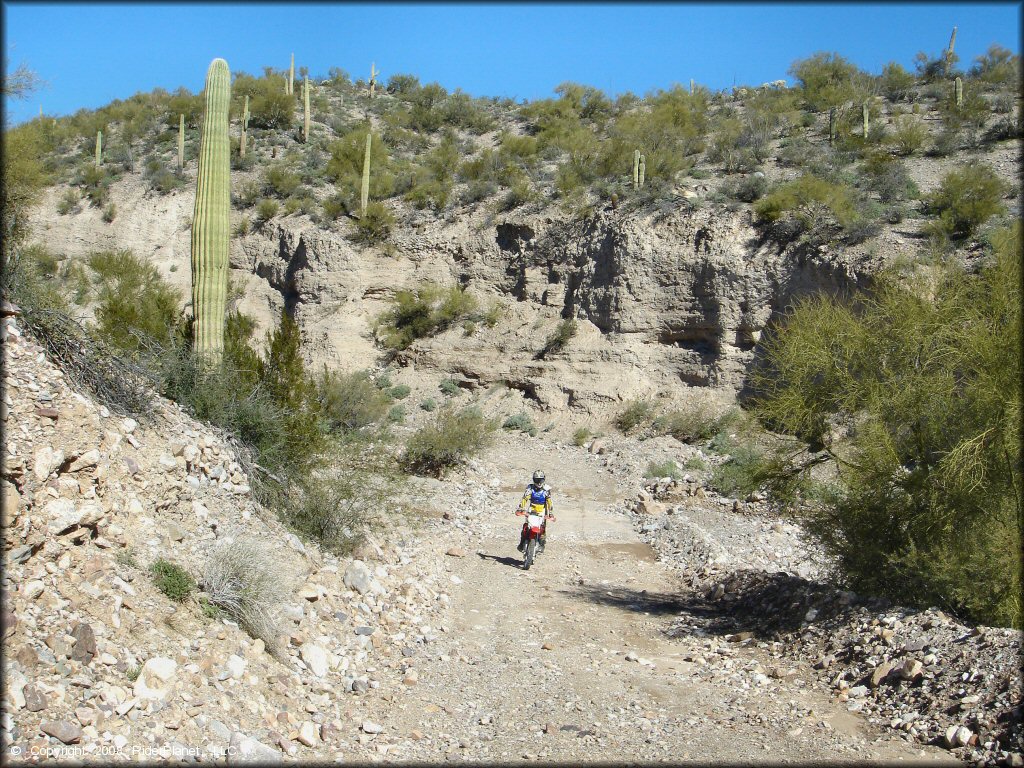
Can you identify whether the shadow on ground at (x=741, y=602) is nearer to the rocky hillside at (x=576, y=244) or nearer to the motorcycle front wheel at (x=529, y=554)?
the motorcycle front wheel at (x=529, y=554)

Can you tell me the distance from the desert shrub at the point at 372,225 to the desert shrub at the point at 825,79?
20.4 metres

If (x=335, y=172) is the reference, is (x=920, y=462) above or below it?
below

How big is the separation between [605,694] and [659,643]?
194 cm

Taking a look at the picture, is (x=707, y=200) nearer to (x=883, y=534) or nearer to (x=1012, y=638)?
(x=883, y=534)

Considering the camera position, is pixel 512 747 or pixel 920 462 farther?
pixel 920 462

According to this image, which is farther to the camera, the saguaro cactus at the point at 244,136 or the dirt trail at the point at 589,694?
the saguaro cactus at the point at 244,136

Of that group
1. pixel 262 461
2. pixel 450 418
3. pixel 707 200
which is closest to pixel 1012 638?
pixel 262 461

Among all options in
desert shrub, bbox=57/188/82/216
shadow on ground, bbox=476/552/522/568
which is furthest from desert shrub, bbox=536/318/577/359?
desert shrub, bbox=57/188/82/216

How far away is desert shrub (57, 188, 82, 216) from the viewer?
36406 mm

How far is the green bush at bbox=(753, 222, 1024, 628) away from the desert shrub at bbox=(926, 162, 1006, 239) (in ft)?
50.5

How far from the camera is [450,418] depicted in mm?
19641

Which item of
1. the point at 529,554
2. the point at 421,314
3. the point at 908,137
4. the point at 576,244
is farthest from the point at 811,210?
the point at 529,554

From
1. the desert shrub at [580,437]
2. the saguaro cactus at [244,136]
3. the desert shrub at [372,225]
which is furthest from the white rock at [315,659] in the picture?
the saguaro cactus at [244,136]

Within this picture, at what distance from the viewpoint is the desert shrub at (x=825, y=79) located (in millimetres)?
37281
